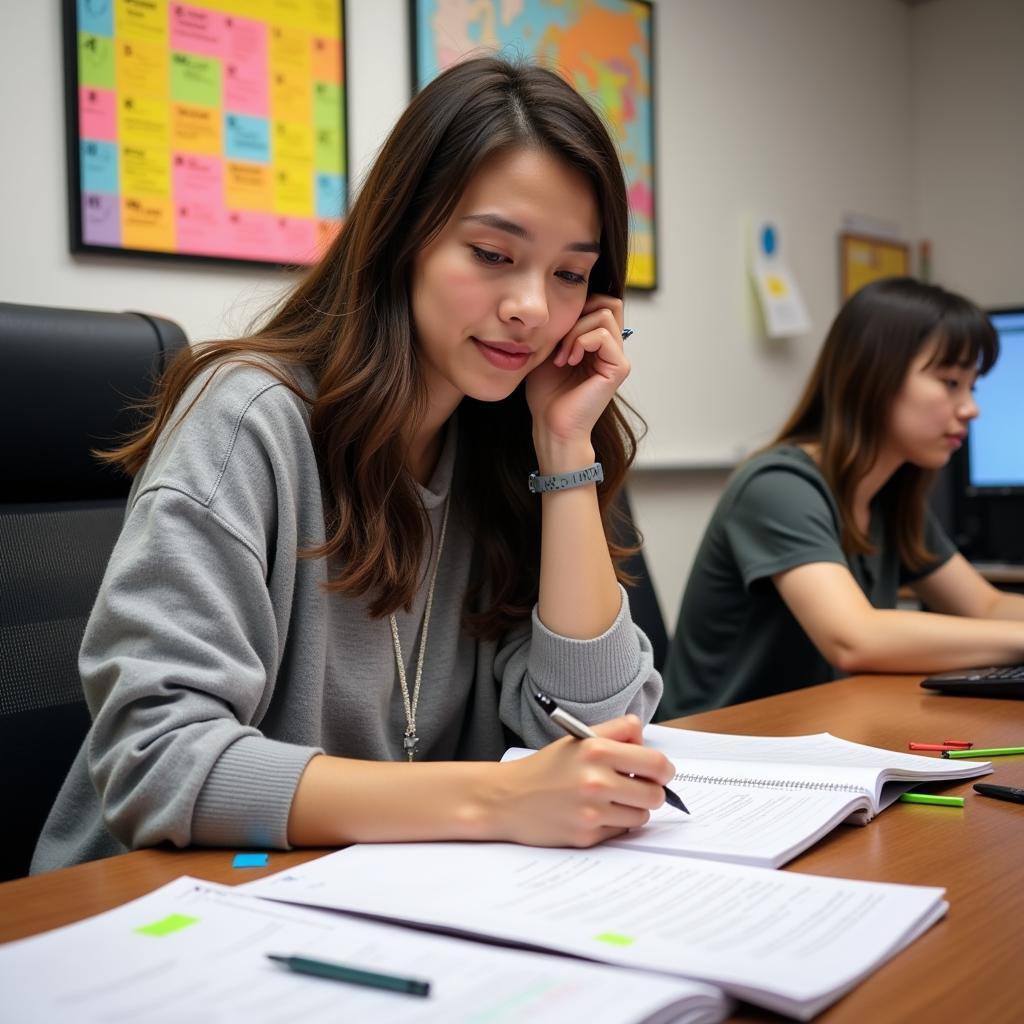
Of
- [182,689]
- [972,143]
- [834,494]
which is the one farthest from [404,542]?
[972,143]

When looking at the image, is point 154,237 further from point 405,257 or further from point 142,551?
point 142,551

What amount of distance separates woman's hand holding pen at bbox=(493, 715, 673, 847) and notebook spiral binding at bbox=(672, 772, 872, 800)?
115 mm

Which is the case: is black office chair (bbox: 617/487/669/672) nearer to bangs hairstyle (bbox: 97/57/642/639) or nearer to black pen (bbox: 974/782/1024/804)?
bangs hairstyle (bbox: 97/57/642/639)

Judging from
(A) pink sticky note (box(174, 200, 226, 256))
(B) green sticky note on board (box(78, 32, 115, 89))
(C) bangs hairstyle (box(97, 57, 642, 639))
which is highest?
(B) green sticky note on board (box(78, 32, 115, 89))

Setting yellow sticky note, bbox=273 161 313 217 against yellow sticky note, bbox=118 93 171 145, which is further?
yellow sticky note, bbox=273 161 313 217

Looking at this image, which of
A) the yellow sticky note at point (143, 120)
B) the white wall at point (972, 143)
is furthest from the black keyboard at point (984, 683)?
the white wall at point (972, 143)

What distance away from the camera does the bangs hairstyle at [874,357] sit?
6.00 feet

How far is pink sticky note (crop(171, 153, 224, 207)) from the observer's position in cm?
183

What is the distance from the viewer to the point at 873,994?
537mm

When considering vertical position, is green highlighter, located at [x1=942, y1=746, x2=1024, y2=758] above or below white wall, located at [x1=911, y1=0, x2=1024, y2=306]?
below

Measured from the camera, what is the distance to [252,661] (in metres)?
0.86

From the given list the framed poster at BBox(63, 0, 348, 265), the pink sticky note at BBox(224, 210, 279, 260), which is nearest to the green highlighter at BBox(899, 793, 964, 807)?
the framed poster at BBox(63, 0, 348, 265)

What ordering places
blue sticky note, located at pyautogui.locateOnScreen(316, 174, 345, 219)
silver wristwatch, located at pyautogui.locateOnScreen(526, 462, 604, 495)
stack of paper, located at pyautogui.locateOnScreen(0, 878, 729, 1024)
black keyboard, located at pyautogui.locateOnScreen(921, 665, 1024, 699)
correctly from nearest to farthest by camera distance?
1. stack of paper, located at pyautogui.locateOnScreen(0, 878, 729, 1024)
2. silver wristwatch, located at pyautogui.locateOnScreen(526, 462, 604, 495)
3. black keyboard, located at pyautogui.locateOnScreen(921, 665, 1024, 699)
4. blue sticky note, located at pyautogui.locateOnScreen(316, 174, 345, 219)

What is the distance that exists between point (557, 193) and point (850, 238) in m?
2.55
